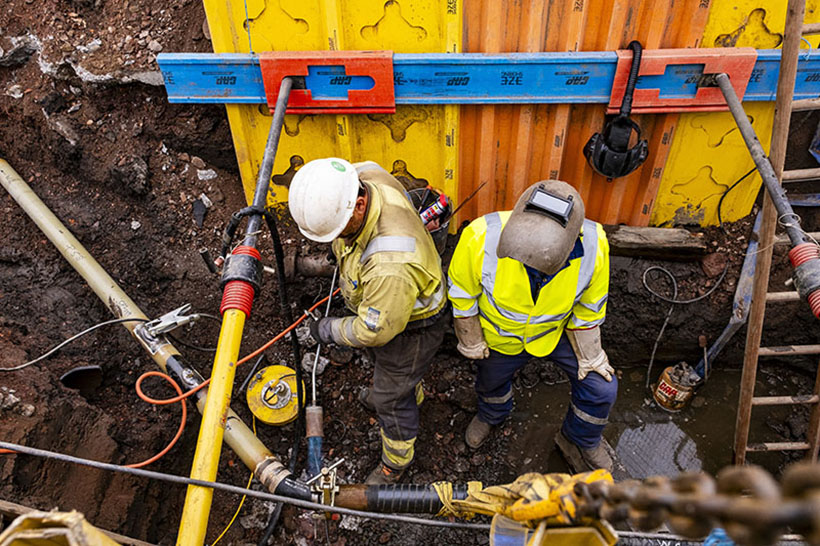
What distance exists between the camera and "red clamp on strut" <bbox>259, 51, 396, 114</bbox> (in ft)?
11.5

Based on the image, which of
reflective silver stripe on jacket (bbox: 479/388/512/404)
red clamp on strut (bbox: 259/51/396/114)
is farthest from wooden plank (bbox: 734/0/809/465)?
red clamp on strut (bbox: 259/51/396/114)

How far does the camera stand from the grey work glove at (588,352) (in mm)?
3219

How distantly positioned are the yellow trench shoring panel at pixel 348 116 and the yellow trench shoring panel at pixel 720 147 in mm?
1673

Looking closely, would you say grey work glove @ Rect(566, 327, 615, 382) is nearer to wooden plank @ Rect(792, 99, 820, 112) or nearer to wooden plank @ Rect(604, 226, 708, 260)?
wooden plank @ Rect(604, 226, 708, 260)

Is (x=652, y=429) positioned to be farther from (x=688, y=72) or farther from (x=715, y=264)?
(x=688, y=72)

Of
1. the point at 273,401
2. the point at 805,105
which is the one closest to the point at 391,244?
the point at 273,401

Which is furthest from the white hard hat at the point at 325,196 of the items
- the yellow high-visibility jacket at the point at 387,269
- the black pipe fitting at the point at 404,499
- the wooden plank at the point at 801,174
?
the wooden plank at the point at 801,174

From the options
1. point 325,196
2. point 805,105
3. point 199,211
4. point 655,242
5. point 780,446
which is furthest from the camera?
point 199,211

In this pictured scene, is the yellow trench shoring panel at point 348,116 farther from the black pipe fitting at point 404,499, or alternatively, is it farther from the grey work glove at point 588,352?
the black pipe fitting at point 404,499

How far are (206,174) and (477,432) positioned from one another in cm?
308

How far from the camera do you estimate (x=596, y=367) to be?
3.29m

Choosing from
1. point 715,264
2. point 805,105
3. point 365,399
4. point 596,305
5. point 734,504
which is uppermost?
point 734,504

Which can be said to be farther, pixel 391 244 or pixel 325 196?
pixel 391 244

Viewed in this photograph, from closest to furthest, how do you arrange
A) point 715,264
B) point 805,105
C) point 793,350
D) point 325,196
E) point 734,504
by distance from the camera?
point 734,504
point 325,196
point 805,105
point 793,350
point 715,264
